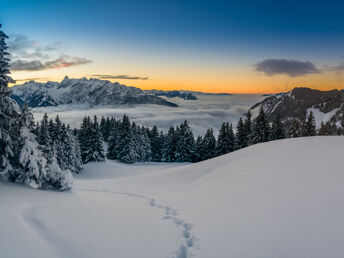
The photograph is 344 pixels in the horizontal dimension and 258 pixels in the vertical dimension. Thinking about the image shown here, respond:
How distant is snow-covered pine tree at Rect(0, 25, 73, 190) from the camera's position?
393 inches

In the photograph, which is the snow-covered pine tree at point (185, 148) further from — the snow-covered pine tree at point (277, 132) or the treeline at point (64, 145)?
the treeline at point (64, 145)

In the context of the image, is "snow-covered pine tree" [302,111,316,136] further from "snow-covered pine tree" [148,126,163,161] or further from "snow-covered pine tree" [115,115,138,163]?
"snow-covered pine tree" [148,126,163,161]

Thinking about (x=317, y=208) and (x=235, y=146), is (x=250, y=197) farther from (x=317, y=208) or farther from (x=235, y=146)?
(x=235, y=146)

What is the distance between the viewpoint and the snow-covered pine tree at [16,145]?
32.8 ft

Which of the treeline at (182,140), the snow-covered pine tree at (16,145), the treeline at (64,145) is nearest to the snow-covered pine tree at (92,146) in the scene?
the treeline at (182,140)

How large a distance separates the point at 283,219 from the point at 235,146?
41309mm

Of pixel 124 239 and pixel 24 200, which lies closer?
pixel 124 239

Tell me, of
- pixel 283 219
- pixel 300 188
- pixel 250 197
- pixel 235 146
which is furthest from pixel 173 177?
pixel 235 146

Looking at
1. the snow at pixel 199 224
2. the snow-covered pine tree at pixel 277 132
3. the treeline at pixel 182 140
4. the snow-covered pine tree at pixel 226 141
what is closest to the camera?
the snow at pixel 199 224

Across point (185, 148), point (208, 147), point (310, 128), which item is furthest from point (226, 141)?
point (310, 128)

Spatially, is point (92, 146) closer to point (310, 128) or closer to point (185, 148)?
point (185, 148)

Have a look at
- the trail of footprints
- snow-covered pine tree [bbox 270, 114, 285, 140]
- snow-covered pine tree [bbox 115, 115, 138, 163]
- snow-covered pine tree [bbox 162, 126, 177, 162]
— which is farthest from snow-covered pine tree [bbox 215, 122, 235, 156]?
the trail of footprints

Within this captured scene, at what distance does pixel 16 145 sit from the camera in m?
10.5

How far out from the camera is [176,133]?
5869 centimetres
